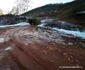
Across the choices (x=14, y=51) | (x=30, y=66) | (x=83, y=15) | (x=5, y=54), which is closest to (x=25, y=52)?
(x=14, y=51)

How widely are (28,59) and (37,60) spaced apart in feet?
0.86

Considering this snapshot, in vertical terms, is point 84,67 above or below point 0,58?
below

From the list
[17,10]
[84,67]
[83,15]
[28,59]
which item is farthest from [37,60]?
[17,10]

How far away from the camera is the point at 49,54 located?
3.62m

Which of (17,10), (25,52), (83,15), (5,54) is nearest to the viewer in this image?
(5,54)

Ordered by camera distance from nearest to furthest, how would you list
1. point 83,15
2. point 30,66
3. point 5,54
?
point 30,66 < point 5,54 < point 83,15

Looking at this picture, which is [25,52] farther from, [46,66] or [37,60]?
[46,66]

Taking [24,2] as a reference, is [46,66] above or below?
below

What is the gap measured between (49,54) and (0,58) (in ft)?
4.90

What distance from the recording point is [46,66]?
9.57 feet

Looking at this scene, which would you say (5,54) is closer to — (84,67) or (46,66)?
(46,66)

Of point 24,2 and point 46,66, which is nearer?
point 46,66

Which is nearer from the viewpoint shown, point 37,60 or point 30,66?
point 30,66

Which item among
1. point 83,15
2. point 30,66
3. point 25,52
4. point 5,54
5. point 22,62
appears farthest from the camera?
point 83,15
